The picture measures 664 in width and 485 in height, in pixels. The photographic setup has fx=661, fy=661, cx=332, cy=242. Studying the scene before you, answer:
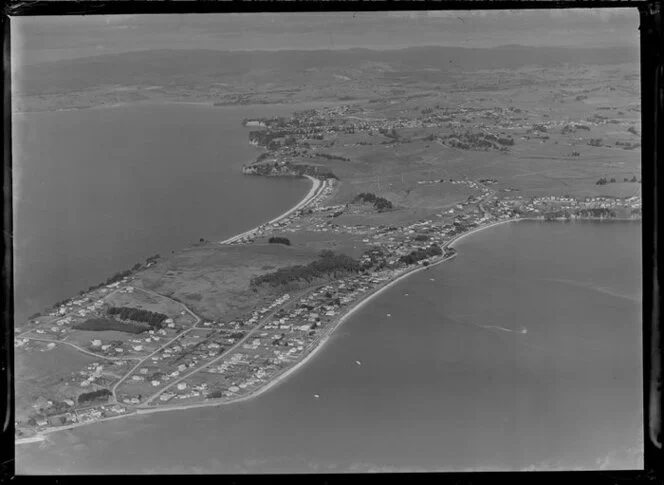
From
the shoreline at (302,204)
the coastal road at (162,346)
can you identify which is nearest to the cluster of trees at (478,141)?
the shoreline at (302,204)

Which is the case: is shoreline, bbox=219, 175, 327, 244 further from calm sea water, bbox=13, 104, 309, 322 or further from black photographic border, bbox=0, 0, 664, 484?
black photographic border, bbox=0, 0, 664, 484

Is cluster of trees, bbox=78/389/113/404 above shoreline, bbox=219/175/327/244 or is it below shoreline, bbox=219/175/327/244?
below

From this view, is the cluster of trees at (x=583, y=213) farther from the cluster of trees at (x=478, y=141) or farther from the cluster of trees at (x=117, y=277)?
the cluster of trees at (x=117, y=277)

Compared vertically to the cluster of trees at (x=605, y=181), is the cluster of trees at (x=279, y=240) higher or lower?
lower

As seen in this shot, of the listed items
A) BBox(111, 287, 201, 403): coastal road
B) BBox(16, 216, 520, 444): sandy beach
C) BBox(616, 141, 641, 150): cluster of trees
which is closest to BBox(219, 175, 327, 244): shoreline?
BBox(16, 216, 520, 444): sandy beach

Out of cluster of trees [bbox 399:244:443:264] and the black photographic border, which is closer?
the black photographic border

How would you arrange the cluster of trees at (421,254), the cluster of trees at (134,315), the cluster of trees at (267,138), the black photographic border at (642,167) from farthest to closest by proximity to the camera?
the cluster of trees at (267,138), the cluster of trees at (421,254), the cluster of trees at (134,315), the black photographic border at (642,167)

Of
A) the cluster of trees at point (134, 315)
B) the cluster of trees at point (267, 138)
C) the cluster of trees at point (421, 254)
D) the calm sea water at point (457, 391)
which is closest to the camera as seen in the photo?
the calm sea water at point (457, 391)
